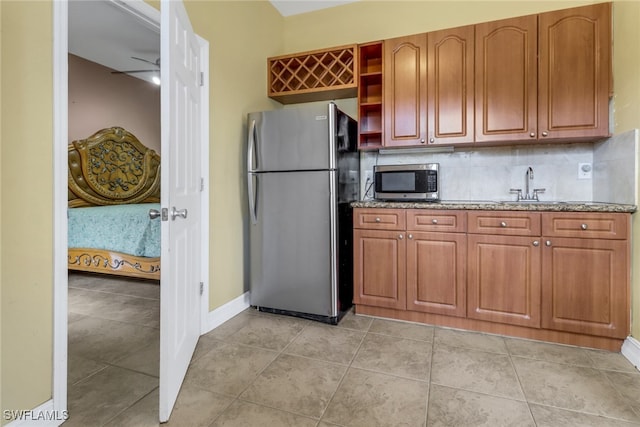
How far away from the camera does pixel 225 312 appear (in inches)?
98.9

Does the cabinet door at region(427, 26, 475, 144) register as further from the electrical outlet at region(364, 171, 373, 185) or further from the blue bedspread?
the blue bedspread

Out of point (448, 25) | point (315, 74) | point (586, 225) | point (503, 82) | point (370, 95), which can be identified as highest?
point (448, 25)

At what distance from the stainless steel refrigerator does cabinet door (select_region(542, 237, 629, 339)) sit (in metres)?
1.38

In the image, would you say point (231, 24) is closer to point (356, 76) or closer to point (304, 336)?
point (356, 76)

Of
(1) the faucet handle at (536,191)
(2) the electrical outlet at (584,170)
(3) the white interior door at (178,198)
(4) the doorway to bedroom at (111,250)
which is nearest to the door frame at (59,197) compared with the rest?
(4) the doorway to bedroom at (111,250)

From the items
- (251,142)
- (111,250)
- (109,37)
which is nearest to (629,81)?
(251,142)

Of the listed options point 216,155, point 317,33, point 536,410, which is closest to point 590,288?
point 536,410

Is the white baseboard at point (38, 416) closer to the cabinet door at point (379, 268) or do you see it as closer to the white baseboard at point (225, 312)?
the white baseboard at point (225, 312)

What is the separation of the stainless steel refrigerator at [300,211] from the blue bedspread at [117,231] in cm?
116

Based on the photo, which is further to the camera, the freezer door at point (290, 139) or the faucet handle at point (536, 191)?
the faucet handle at point (536, 191)

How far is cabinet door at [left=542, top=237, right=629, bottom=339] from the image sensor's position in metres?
1.96

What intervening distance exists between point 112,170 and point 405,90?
12.3ft

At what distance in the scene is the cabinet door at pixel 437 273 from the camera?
2.30 metres

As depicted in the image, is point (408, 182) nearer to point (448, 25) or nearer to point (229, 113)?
point (448, 25)
